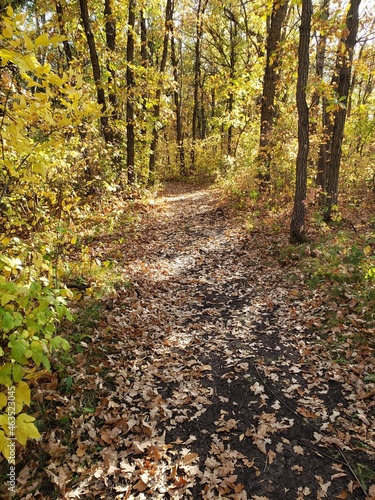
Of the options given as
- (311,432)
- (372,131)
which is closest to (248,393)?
(311,432)

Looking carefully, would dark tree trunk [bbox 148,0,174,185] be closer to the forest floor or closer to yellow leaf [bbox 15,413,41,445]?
the forest floor

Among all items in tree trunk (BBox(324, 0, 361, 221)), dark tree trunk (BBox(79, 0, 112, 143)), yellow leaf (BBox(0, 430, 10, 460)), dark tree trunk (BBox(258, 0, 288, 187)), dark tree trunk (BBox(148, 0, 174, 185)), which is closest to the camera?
yellow leaf (BBox(0, 430, 10, 460))

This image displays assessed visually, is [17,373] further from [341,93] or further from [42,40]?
[341,93]

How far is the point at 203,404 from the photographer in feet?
15.1

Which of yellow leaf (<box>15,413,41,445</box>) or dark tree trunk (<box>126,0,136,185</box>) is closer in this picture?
yellow leaf (<box>15,413,41,445</box>)

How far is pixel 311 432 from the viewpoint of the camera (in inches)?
159

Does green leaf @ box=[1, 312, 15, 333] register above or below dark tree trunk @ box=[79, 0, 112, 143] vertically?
below

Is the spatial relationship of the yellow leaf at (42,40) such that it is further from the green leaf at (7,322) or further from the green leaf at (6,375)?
the green leaf at (6,375)

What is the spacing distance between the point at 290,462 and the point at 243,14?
2322 centimetres

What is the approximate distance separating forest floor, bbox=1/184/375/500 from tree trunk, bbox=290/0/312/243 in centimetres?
189

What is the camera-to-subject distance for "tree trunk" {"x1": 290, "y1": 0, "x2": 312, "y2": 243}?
743 centimetres

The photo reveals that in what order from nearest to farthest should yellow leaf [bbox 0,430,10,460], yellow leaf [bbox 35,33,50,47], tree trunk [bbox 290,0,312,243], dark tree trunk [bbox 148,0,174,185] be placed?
1. yellow leaf [bbox 0,430,10,460]
2. yellow leaf [bbox 35,33,50,47]
3. tree trunk [bbox 290,0,312,243]
4. dark tree trunk [bbox 148,0,174,185]

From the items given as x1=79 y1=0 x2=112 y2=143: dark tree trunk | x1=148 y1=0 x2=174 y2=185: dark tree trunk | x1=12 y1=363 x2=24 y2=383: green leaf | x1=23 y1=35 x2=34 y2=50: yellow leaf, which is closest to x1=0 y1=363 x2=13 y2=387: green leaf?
x1=12 y1=363 x2=24 y2=383: green leaf

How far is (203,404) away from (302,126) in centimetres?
699
